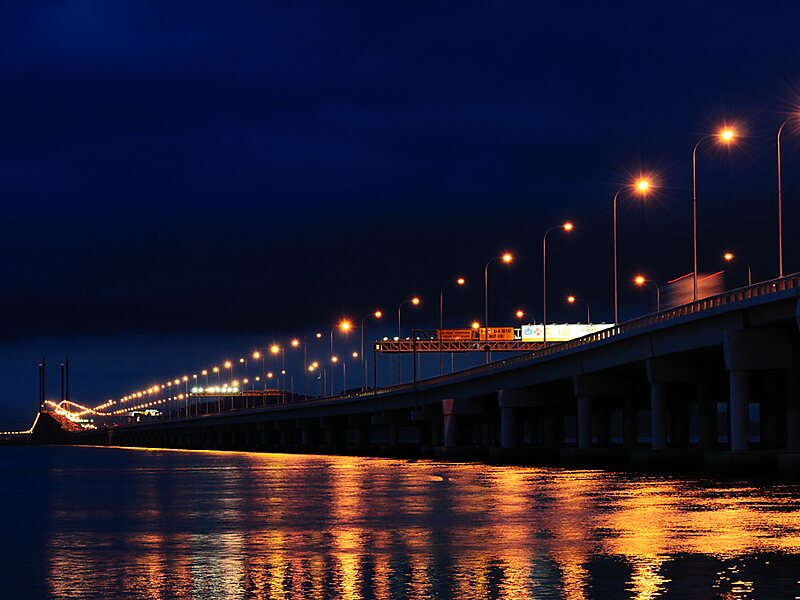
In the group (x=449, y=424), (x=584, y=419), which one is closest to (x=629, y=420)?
(x=584, y=419)

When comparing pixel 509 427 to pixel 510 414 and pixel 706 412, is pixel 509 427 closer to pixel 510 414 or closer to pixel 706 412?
pixel 510 414

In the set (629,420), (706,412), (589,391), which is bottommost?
(629,420)

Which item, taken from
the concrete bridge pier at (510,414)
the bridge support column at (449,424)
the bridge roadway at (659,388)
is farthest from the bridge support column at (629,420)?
the bridge support column at (449,424)

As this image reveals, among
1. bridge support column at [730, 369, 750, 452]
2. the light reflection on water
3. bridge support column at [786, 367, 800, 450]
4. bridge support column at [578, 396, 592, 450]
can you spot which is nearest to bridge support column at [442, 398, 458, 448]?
bridge support column at [578, 396, 592, 450]

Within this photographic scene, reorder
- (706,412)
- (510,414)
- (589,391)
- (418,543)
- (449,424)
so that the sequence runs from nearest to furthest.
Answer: (418,543)
(706,412)
(589,391)
(510,414)
(449,424)

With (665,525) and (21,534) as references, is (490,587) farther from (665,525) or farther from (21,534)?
(21,534)

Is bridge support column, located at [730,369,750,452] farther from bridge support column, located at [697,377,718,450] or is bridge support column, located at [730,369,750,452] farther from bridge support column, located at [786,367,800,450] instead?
bridge support column, located at [697,377,718,450]

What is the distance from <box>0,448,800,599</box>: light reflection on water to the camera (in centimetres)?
2442

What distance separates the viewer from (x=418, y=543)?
3297 cm

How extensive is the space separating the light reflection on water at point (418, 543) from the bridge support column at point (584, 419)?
134 ft

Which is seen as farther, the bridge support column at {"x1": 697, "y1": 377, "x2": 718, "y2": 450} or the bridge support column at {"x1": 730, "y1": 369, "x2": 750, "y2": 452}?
the bridge support column at {"x1": 697, "y1": 377, "x2": 718, "y2": 450}

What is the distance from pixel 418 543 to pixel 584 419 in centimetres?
7069

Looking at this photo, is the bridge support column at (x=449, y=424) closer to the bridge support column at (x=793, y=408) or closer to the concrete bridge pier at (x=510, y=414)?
the concrete bridge pier at (x=510, y=414)

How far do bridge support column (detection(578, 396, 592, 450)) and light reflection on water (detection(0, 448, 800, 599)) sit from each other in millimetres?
40855
